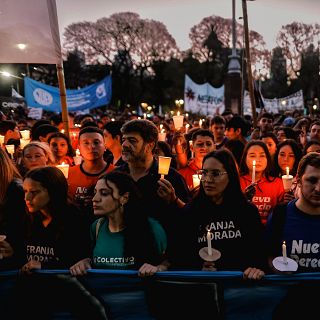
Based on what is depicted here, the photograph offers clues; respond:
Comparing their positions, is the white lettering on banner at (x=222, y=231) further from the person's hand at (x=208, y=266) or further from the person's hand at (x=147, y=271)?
the person's hand at (x=147, y=271)

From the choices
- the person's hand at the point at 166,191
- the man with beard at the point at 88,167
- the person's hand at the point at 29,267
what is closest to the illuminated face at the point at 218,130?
the man with beard at the point at 88,167

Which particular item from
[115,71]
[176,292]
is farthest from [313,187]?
[115,71]

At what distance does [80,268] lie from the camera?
3033 mm

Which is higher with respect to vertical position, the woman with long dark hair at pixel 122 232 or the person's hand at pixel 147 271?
the woman with long dark hair at pixel 122 232

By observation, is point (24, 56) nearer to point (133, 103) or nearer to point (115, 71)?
point (115, 71)

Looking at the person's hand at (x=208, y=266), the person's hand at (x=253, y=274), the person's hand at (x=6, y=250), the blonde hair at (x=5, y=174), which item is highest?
the blonde hair at (x=5, y=174)

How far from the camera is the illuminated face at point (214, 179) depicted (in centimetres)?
345

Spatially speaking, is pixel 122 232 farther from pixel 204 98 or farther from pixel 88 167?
pixel 204 98

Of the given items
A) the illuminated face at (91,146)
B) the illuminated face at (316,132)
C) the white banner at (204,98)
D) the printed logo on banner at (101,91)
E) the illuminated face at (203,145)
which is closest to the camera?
the illuminated face at (91,146)

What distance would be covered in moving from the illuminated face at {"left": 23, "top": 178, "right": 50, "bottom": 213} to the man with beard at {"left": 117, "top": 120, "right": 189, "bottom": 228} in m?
0.77

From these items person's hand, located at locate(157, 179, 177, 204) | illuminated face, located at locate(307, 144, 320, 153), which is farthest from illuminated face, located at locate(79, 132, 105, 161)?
illuminated face, located at locate(307, 144, 320, 153)

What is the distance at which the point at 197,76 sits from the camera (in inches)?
1859

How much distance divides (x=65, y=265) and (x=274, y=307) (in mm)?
1394

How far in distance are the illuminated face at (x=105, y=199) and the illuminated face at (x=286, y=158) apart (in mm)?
2793
